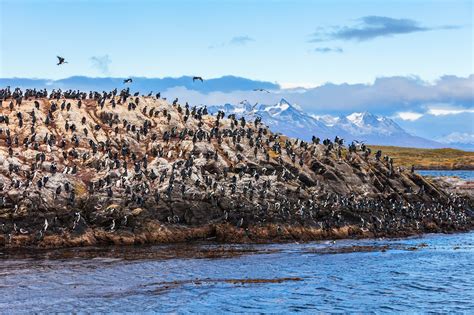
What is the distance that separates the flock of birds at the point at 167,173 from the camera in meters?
71.9

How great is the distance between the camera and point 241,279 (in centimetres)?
5444

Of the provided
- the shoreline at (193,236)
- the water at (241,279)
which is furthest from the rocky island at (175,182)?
the water at (241,279)

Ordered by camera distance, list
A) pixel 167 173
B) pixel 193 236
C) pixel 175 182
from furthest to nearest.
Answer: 1. pixel 167 173
2. pixel 175 182
3. pixel 193 236

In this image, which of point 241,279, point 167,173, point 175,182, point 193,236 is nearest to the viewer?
point 241,279

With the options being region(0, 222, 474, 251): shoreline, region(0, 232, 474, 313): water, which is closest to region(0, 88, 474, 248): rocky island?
region(0, 222, 474, 251): shoreline

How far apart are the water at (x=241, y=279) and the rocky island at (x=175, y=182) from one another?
4357 millimetres

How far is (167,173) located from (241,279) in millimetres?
26810

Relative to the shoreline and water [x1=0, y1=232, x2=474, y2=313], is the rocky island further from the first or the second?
water [x1=0, y1=232, x2=474, y2=313]

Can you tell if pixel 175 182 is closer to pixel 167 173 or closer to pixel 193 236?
pixel 167 173

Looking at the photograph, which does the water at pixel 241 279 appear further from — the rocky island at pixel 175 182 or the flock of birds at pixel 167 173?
the flock of birds at pixel 167 173

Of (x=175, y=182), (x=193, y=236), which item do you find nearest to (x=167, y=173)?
(x=175, y=182)

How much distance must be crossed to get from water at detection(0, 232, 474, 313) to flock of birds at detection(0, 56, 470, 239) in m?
6.28

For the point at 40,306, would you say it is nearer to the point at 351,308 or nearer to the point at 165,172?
the point at 351,308

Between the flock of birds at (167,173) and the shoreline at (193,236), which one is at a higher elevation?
the flock of birds at (167,173)
